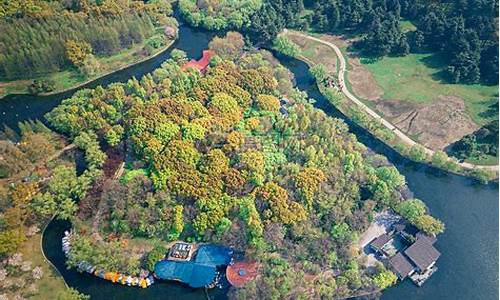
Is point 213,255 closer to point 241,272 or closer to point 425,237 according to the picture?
point 241,272

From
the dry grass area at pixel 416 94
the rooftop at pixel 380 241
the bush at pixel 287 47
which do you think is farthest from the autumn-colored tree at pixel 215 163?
the bush at pixel 287 47

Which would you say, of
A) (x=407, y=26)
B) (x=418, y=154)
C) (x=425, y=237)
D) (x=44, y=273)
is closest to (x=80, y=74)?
(x=44, y=273)

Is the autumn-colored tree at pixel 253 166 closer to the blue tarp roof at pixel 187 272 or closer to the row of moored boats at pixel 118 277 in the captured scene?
the blue tarp roof at pixel 187 272

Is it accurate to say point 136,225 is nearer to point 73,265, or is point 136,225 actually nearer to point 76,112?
point 73,265

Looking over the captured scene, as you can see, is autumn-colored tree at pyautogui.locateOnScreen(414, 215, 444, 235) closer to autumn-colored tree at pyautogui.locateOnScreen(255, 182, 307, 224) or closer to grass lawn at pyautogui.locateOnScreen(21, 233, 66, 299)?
autumn-colored tree at pyautogui.locateOnScreen(255, 182, 307, 224)

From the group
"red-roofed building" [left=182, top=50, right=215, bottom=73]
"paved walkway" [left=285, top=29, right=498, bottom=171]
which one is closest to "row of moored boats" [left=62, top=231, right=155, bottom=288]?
"red-roofed building" [left=182, top=50, right=215, bottom=73]

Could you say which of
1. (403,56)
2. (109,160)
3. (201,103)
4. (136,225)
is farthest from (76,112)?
(403,56)
